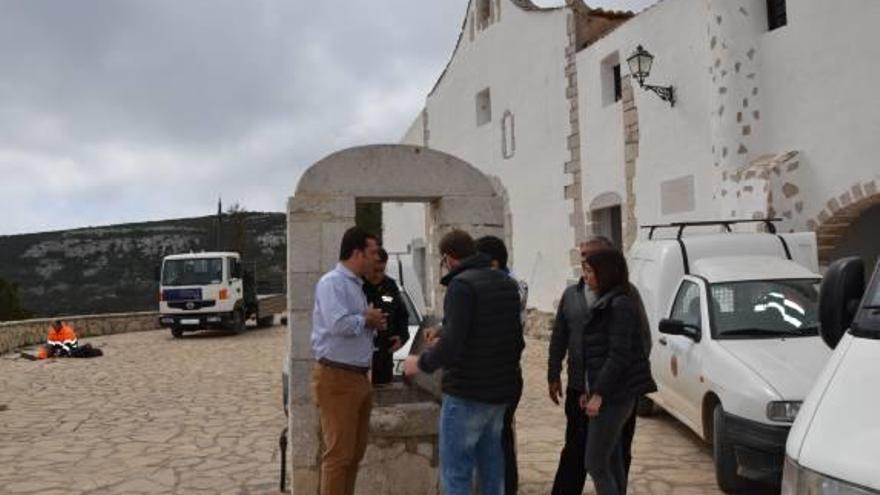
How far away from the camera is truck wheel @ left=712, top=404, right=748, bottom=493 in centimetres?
544

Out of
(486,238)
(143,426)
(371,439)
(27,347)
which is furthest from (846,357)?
(27,347)

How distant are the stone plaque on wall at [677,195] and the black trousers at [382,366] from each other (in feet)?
26.1

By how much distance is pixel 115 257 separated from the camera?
Result: 3569 centimetres

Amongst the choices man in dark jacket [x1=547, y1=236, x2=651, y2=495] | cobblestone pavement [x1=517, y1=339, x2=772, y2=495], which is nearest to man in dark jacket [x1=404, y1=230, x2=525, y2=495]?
man in dark jacket [x1=547, y1=236, x2=651, y2=495]

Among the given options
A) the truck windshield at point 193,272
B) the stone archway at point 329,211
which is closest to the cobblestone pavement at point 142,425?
the stone archway at point 329,211

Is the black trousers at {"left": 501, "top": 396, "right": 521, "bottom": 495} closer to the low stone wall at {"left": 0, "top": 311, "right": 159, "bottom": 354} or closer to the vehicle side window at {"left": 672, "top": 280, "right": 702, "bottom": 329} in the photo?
the vehicle side window at {"left": 672, "top": 280, "right": 702, "bottom": 329}

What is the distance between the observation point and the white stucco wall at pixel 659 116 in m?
11.4

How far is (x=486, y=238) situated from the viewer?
464 cm

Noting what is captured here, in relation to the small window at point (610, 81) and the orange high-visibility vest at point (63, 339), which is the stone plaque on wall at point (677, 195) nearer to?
the small window at point (610, 81)

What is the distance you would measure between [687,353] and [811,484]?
4450 mm

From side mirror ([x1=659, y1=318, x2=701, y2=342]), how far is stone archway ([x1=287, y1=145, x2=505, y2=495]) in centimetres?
176

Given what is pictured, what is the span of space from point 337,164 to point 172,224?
1401 inches

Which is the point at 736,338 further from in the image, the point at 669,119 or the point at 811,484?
the point at 669,119

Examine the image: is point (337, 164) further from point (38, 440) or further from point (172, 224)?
point (172, 224)
